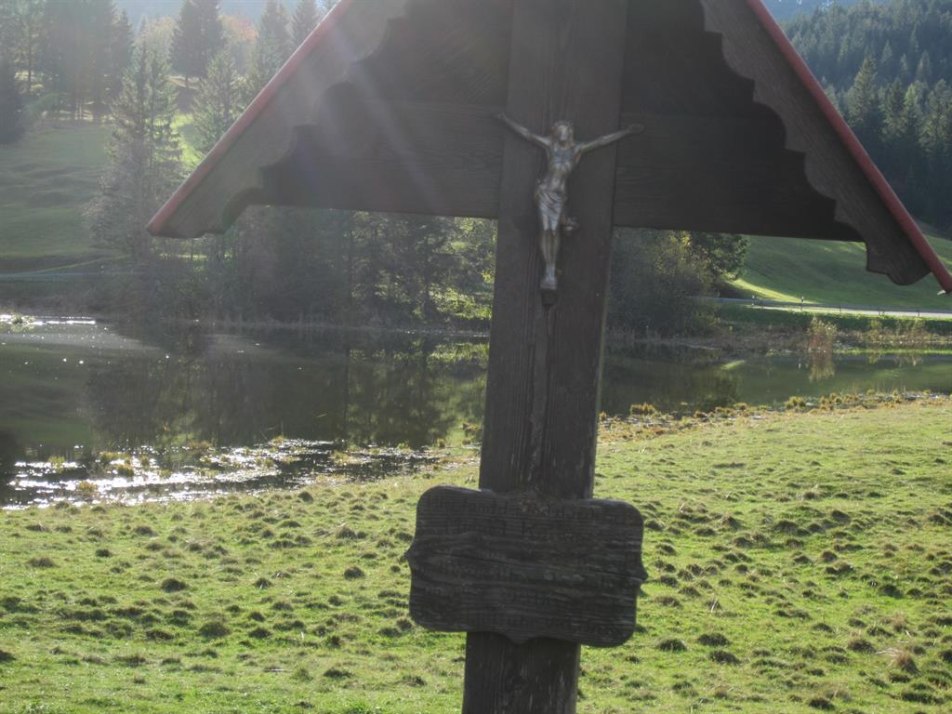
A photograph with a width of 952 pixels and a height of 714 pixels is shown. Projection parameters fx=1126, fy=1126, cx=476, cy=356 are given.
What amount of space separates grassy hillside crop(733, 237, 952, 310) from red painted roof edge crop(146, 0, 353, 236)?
78.9 meters

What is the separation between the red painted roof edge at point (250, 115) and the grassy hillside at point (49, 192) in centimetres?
7184

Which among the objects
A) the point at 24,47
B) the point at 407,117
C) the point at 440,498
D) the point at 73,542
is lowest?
the point at 73,542

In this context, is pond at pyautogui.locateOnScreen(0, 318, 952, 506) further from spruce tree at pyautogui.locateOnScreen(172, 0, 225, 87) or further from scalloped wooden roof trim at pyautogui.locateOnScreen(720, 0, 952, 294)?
spruce tree at pyautogui.locateOnScreen(172, 0, 225, 87)

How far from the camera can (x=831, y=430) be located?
2353cm

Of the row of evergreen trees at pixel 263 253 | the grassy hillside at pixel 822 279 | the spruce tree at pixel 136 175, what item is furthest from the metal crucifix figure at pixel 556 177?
the grassy hillside at pixel 822 279

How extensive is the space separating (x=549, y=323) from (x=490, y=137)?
0.70m

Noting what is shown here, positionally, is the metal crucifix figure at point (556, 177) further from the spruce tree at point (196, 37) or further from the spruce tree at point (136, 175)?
the spruce tree at point (196, 37)

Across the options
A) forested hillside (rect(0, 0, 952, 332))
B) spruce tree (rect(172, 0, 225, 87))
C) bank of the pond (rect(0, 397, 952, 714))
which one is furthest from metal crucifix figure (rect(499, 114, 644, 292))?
spruce tree (rect(172, 0, 225, 87))

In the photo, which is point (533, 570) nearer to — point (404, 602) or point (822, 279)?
point (404, 602)

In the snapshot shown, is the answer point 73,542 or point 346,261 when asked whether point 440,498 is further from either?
point 346,261

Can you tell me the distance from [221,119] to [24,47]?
5226 centimetres

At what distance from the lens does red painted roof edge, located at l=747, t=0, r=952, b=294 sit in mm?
3291

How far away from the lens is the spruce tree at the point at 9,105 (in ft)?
318

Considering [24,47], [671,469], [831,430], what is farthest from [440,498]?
[24,47]
